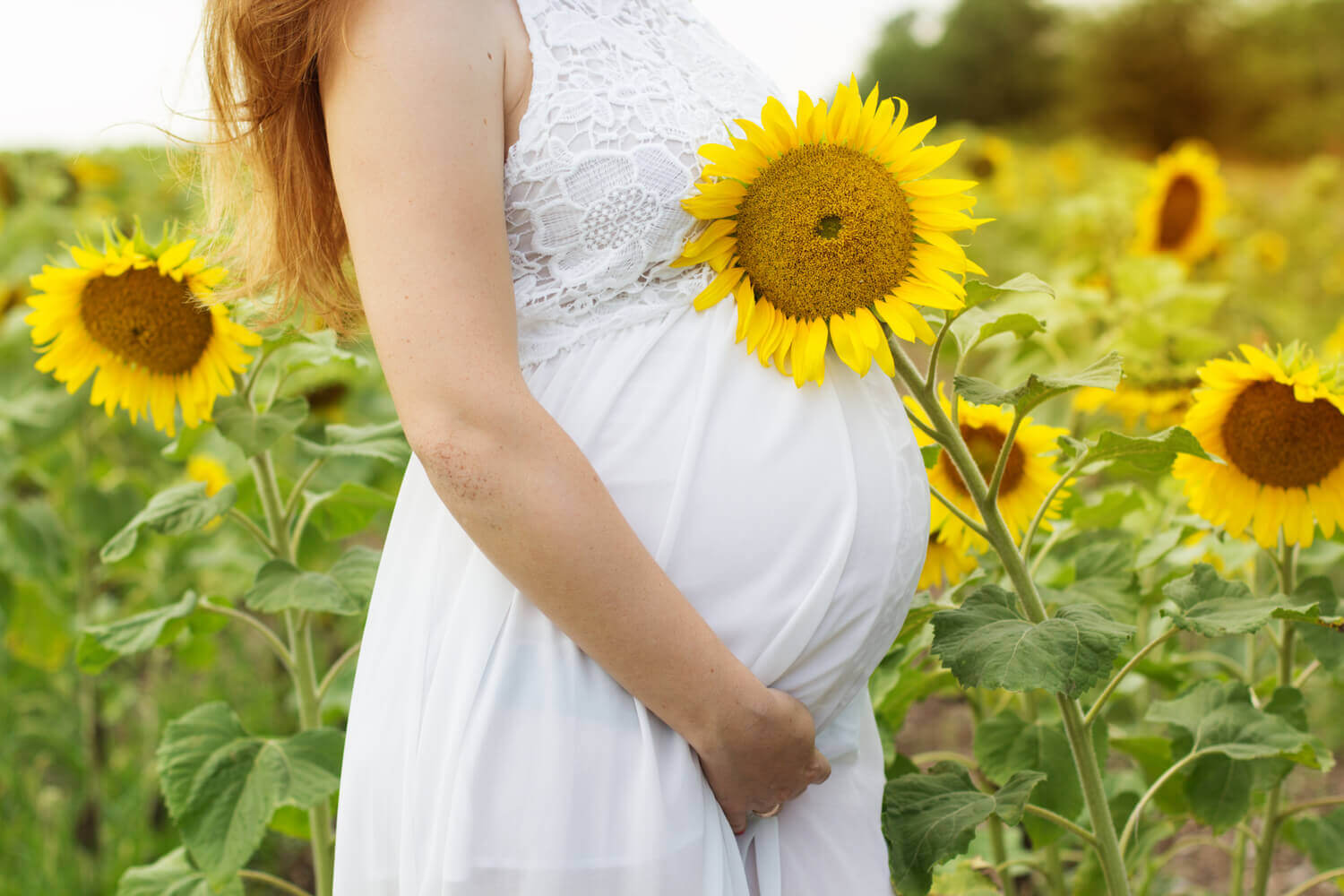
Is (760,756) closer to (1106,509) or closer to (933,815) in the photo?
(933,815)

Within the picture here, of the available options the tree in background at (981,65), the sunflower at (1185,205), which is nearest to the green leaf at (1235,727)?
the sunflower at (1185,205)

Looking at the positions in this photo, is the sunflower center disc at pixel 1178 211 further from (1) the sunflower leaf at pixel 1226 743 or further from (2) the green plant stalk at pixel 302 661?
(2) the green plant stalk at pixel 302 661

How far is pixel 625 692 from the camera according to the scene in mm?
1058

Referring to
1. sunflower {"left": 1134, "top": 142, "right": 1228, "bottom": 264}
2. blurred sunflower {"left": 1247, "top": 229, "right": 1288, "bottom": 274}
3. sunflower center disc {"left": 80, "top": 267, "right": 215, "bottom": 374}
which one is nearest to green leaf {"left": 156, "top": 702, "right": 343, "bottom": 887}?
sunflower center disc {"left": 80, "top": 267, "right": 215, "bottom": 374}

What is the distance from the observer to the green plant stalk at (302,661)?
1.66m

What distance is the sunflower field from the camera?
44.7 inches

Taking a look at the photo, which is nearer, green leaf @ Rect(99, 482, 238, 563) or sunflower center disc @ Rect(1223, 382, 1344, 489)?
sunflower center disc @ Rect(1223, 382, 1344, 489)

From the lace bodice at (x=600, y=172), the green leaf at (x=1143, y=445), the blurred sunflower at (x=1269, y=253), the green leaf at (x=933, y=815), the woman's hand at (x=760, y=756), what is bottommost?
the green leaf at (x=933, y=815)

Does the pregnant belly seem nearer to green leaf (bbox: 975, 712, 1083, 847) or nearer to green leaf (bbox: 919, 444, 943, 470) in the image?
green leaf (bbox: 919, 444, 943, 470)

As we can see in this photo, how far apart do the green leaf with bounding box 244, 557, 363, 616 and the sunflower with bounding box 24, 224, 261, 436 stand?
254 millimetres

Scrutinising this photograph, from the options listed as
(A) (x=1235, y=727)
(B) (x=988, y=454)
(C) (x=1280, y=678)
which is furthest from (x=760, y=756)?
(C) (x=1280, y=678)

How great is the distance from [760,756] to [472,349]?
49 centimetres

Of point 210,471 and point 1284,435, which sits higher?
point 210,471

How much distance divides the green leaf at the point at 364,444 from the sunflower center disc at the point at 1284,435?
1.21 metres
